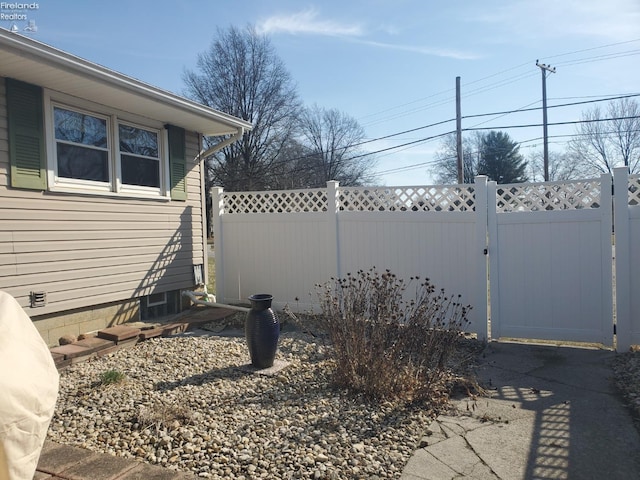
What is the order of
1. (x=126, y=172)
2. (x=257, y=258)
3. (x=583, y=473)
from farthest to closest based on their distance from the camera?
(x=257, y=258)
(x=126, y=172)
(x=583, y=473)

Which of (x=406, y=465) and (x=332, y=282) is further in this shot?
(x=332, y=282)

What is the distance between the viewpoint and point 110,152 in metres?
6.07

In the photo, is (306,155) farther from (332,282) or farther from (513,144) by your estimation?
(332,282)

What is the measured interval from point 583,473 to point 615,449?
44cm

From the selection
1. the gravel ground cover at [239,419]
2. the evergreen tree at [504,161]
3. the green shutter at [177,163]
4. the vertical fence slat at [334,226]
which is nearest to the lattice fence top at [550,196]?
the gravel ground cover at [239,419]

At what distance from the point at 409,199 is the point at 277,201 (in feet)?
7.28

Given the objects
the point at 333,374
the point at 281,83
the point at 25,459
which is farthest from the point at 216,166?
the point at 25,459

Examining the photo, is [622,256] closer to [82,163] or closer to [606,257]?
[606,257]

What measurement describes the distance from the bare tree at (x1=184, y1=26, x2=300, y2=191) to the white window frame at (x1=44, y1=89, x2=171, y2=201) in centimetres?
2229

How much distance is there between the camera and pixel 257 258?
748 centimetres

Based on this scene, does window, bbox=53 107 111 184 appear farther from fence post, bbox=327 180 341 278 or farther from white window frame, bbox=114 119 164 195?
fence post, bbox=327 180 341 278

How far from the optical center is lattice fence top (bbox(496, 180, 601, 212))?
5.01 metres

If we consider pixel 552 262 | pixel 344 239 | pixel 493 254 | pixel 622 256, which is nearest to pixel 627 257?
pixel 622 256

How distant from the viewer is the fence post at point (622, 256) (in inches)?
188
